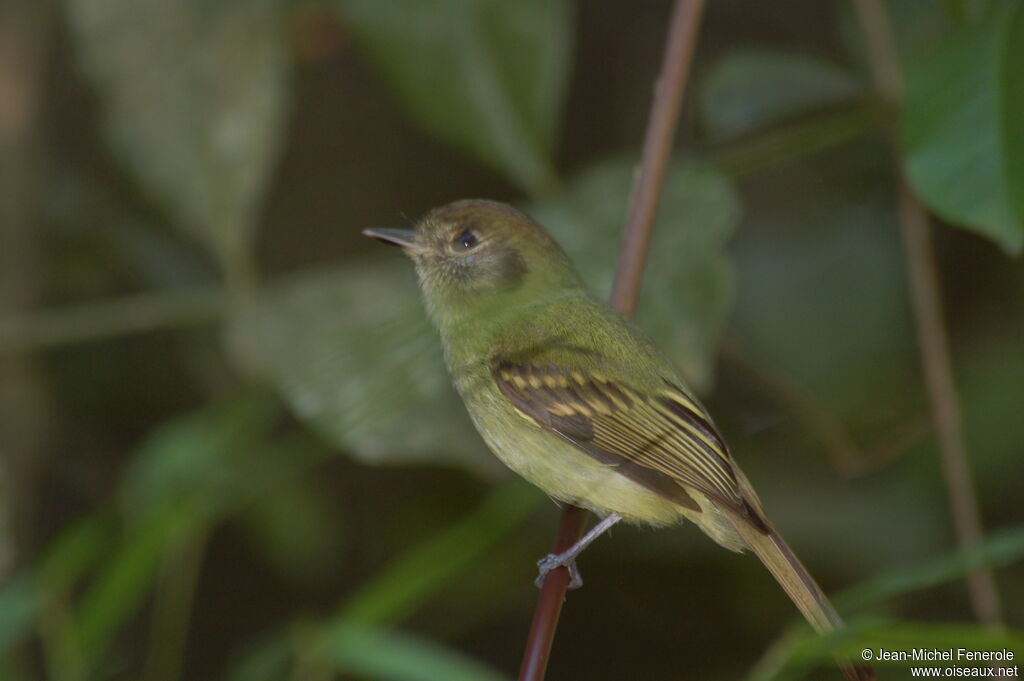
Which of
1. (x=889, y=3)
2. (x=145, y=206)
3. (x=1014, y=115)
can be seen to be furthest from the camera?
(x=145, y=206)

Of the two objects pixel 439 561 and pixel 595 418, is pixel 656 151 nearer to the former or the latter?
Answer: pixel 595 418

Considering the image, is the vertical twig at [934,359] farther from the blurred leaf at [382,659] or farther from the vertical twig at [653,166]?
the blurred leaf at [382,659]

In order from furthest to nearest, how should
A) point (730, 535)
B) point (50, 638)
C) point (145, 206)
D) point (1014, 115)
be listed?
point (145, 206), point (50, 638), point (1014, 115), point (730, 535)

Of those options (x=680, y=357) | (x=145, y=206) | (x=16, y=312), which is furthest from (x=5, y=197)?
(x=680, y=357)

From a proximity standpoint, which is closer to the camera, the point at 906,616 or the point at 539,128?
the point at 539,128

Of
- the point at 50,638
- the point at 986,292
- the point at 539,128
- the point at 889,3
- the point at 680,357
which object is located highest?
the point at 889,3

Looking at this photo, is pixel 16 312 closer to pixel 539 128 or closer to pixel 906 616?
pixel 539 128

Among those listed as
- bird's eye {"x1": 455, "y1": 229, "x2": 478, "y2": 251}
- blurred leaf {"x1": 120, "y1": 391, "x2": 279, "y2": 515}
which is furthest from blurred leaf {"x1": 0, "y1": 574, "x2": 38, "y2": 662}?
bird's eye {"x1": 455, "y1": 229, "x2": 478, "y2": 251}

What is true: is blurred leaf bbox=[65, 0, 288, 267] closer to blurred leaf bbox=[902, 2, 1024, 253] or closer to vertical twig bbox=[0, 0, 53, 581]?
vertical twig bbox=[0, 0, 53, 581]
